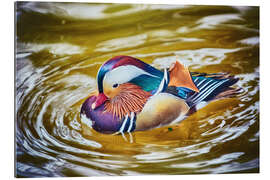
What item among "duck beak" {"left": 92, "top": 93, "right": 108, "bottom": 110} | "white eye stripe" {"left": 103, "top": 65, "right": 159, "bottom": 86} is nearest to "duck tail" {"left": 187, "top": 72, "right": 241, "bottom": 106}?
"white eye stripe" {"left": 103, "top": 65, "right": 159, "bottom": 86}

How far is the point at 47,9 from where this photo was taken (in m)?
3.28

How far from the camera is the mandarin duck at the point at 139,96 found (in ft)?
10.9

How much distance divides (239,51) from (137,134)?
1273 millimetres

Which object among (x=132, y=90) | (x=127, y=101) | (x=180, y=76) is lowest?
(x=127, y=101)

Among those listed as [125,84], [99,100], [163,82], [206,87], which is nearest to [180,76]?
[163,82]

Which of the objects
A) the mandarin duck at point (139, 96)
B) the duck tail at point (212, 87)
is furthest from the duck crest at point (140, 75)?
the duck tail at point (212, 87)

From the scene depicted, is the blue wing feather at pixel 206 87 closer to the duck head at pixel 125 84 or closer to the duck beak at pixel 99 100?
the duck head at pixel 125 84

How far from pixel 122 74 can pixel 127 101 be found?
0.82 ft

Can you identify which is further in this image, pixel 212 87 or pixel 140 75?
pixel 212 87

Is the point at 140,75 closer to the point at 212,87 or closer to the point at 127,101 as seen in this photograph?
the point at 127,101

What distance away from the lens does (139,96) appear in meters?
3.36

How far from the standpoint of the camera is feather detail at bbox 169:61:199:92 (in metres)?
3.42

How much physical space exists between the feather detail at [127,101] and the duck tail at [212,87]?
460 mm

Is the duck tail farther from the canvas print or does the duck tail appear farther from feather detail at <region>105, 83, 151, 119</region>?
feather detail at <region>105, 83, 151, 119</region>
